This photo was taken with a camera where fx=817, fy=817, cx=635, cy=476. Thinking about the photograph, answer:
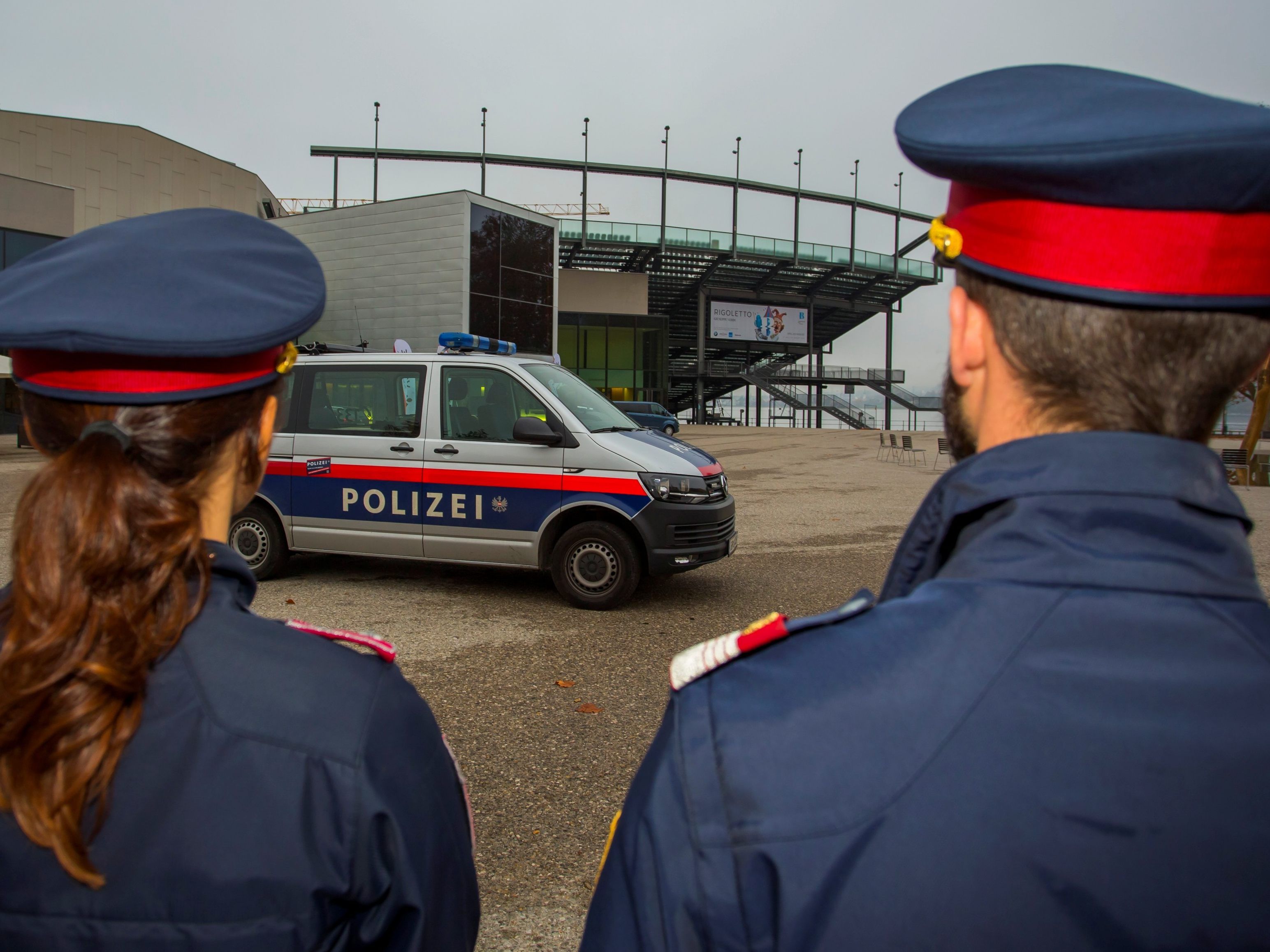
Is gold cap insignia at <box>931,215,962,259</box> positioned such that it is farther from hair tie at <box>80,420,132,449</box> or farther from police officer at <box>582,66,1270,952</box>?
hair tie at <box>80,420,132,449</box>

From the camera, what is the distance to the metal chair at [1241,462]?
16.8 meters

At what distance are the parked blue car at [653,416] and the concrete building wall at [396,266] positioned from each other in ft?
20.4

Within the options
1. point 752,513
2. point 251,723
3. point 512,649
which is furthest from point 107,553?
point 752,513

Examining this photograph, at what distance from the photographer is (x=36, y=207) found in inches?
1148

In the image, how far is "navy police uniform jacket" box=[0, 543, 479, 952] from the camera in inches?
39.0

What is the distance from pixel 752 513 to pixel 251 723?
35.9 feet

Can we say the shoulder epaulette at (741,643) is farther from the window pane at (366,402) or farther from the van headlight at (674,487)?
the window pane at (366,402)

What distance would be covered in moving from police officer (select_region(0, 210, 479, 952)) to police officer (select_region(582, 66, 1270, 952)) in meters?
0.36

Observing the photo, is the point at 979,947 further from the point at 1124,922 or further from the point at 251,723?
the point at 251,723

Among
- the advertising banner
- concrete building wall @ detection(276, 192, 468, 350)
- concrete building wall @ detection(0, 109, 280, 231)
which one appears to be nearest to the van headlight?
concrete building wall @ detection(276, 192, 468, 350)

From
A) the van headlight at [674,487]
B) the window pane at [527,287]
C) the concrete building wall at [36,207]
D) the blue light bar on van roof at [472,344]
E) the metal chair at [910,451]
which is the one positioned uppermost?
the concrete building wall at [36,207]

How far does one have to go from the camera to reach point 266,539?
6.98 meters

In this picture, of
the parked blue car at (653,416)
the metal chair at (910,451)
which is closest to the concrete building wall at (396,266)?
the parked blue car at (653,416)

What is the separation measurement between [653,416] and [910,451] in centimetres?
856
